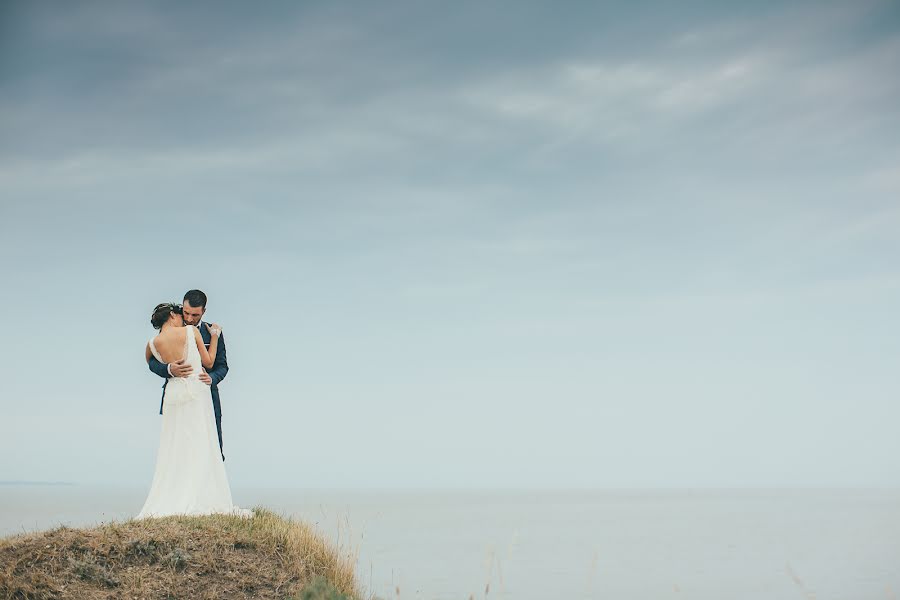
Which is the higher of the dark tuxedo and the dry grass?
the dark tuxedo

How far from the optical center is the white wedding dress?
54.1 ft

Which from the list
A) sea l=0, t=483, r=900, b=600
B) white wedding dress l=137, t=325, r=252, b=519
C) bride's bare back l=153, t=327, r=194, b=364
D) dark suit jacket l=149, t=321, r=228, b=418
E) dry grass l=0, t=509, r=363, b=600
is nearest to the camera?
dry grass l=0, t=509, r=363, b=600

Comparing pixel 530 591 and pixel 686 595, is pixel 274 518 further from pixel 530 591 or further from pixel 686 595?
pixel 686 595

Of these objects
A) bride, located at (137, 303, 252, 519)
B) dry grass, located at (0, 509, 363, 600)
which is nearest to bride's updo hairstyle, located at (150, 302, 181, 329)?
bride, located at (137, 303, 252, 519)

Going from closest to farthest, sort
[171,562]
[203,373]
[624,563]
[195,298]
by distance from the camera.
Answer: [171,562] < [195,298] < [203,373] < [624,563]

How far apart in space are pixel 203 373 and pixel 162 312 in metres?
1.42

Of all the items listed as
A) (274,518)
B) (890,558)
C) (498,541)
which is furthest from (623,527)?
(274,518)

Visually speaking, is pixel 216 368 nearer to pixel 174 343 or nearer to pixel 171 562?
pixel 174 343

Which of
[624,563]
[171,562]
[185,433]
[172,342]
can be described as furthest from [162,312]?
[624,563]

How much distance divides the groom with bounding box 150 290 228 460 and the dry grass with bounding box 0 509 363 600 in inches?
106

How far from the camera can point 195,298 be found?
54.6 ft

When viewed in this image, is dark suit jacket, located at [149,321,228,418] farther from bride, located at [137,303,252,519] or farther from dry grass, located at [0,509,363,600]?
dry grass, located at [0,509,363,600]

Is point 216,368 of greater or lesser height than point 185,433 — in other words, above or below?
above

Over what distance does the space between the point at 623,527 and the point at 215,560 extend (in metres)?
72.3
